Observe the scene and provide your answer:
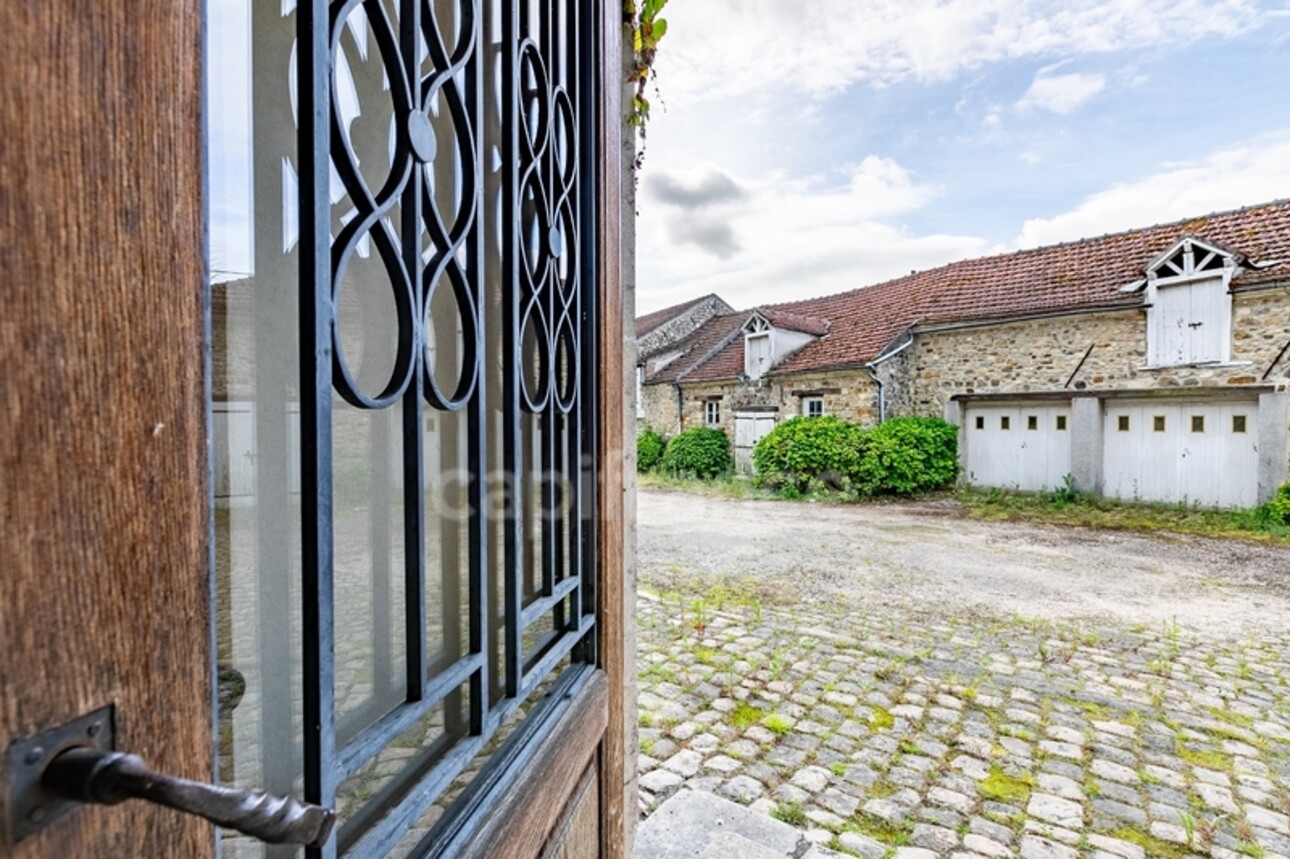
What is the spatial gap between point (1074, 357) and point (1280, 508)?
318 cm

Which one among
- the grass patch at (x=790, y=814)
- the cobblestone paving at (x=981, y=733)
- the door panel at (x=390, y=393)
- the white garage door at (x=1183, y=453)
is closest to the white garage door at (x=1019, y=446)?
the white garage door at (x=1183, y=453)

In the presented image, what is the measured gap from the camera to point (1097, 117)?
919 centimetres

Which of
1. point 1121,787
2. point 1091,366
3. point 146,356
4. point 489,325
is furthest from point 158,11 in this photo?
point 1091,366

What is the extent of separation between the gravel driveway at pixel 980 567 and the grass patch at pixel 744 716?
1.84m

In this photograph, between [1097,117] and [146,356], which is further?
[1097,117]

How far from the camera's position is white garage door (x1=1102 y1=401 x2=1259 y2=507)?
26.9ft

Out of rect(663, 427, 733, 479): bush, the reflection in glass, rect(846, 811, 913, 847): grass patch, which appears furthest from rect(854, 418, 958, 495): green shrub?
the reflection in glass

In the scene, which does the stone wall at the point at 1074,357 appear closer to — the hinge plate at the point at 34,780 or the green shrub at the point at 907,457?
the green shrub at the point at 907,457

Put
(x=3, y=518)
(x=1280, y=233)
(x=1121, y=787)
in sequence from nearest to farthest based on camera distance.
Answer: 1. (x=3, y=518)
2. (x=1121, y=787)
3. (x=1280, y=233)

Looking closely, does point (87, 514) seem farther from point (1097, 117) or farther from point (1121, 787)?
point (1097, 117)

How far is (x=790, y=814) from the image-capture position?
2.18 m

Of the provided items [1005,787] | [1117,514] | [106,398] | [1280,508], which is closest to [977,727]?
[1005,787]

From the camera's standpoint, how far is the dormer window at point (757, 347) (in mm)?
13156

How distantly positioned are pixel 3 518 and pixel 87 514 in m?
0.04
